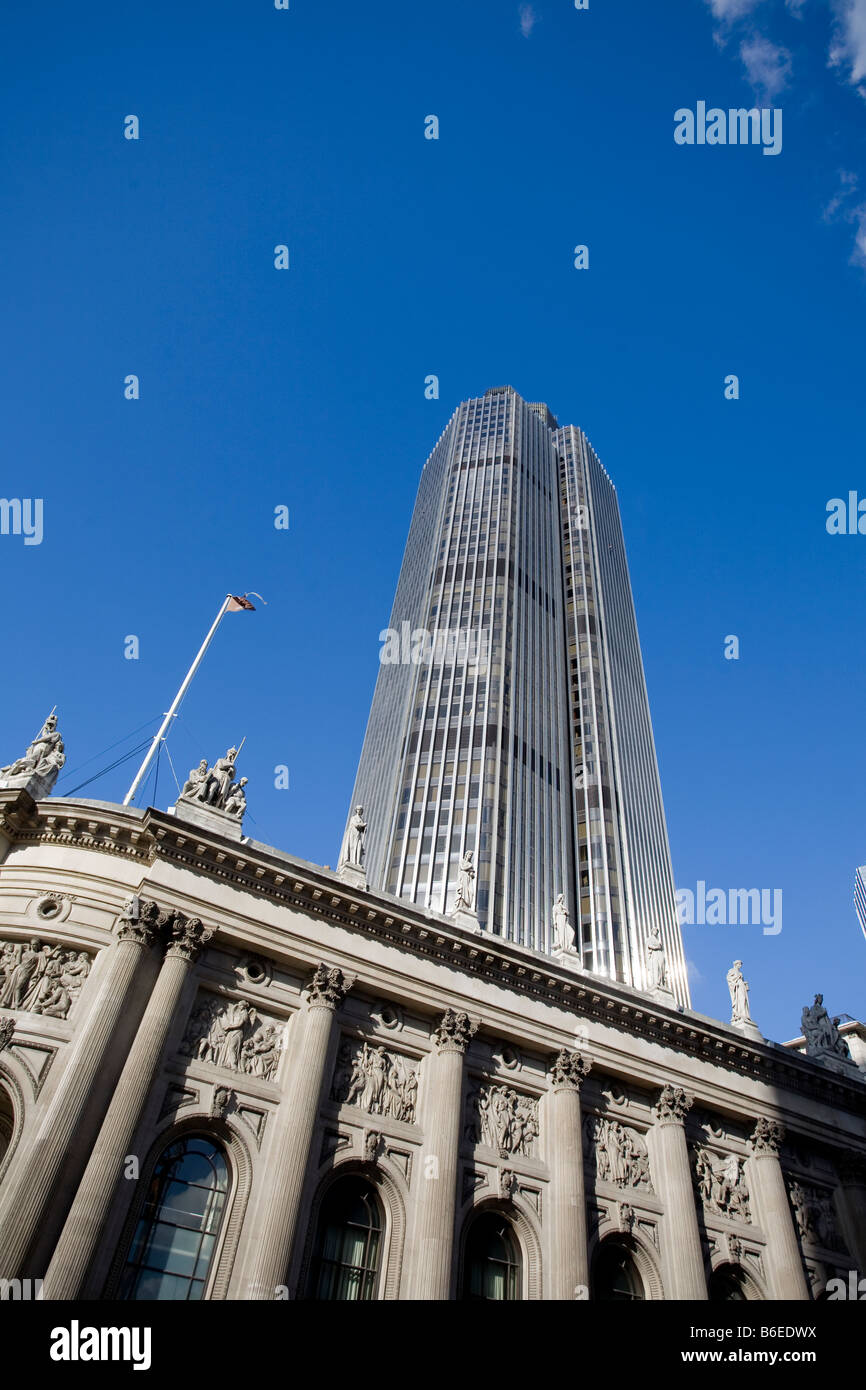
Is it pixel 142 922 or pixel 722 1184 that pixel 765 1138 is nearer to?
pixel 722 1184

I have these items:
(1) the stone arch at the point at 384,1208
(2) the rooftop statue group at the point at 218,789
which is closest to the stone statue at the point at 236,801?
(2) the rooftop statue group at the point at 218,789

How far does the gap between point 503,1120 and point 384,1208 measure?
15.6 feet

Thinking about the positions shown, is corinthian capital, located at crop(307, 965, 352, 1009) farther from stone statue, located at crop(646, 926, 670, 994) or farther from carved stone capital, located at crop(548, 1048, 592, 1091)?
stone statue, located at crop(646, 926, 670, 994)

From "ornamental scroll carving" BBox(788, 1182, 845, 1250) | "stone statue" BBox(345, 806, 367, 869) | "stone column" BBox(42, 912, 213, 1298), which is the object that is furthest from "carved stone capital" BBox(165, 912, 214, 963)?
"ornamental scroll carving" BBox(788, 1182, 845, 1250)

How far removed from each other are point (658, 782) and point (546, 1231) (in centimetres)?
8328

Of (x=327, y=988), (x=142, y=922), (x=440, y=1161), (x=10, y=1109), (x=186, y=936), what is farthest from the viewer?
(x=327, y=988)

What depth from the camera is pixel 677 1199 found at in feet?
90.6

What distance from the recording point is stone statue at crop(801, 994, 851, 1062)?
123ft

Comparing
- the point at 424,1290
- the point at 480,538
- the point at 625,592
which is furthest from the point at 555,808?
the point at 424,1290

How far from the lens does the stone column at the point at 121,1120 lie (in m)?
18.0

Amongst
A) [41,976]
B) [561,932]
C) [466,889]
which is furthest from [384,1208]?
[561,932]

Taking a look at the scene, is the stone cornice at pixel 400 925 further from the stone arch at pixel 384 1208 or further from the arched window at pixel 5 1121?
the arched window at pixel 5 1121

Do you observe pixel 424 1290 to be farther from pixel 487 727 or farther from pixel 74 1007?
pixel 487 727
